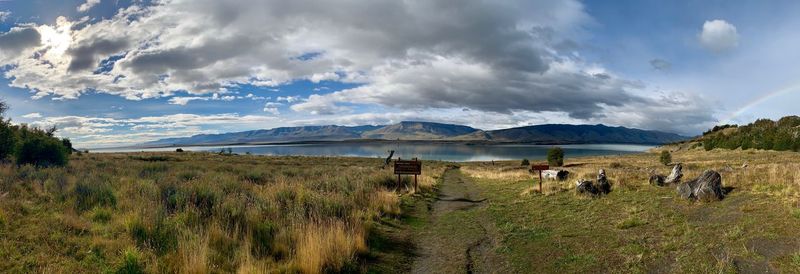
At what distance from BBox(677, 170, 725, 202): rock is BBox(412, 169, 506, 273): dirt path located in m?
6.32

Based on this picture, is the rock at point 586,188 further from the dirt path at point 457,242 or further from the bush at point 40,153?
the bush at point 40,153

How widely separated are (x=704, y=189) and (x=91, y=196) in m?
19.2

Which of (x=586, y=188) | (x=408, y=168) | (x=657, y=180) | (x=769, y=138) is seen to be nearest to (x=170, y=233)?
(x=408, y=168)

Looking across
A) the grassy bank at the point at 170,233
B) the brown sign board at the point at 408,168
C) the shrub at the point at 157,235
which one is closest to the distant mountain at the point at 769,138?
the brown sign board at the point at 408,168

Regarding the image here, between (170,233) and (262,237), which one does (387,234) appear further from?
(170,233)

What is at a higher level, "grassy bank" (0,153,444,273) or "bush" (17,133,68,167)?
"bush" (17,133,68,167)

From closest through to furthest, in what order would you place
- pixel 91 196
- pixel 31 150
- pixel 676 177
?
pixel 91 196
pixel 676 177
pixel 31 150

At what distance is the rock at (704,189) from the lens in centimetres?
1253

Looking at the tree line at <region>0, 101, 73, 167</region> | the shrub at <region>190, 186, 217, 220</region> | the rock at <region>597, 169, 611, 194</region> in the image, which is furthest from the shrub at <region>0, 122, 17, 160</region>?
the rock at <region>597, 169, 611, 194</region>

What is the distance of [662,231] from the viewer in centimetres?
995

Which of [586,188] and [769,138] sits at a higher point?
[769,138]

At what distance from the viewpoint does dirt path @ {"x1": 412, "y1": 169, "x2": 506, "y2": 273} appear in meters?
8.79

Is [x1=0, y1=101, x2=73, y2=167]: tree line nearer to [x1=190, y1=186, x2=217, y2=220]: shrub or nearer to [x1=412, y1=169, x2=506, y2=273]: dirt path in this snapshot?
[x1=190, y1=186, x2=217, y2=220]: shrub

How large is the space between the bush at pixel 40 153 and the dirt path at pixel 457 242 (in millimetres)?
28663
